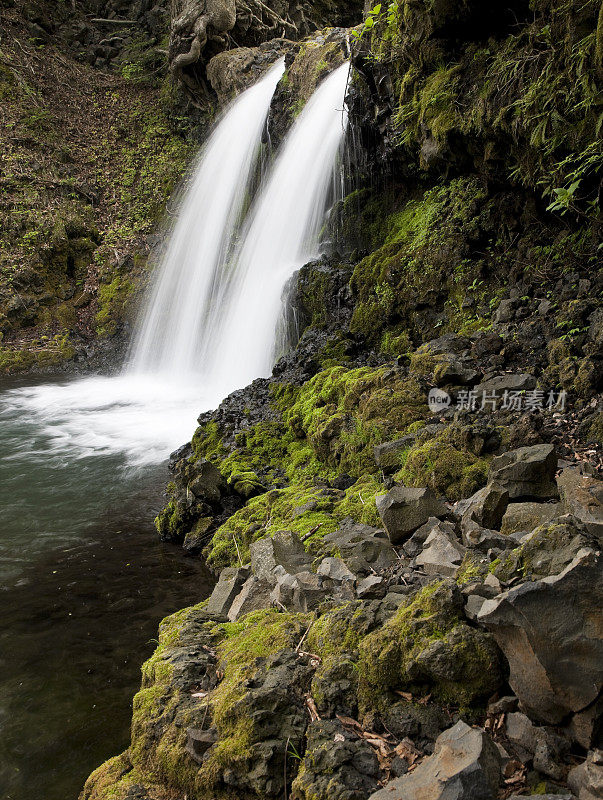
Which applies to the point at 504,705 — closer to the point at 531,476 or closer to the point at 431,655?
the point at 431,655

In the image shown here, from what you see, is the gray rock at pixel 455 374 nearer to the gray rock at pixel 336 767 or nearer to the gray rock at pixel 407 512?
the gray rock at pixel 407 512

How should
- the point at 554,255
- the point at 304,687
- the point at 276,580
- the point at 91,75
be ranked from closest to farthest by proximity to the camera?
the point at 304,687 → the point at 276,580 → the point at 554,255 → the point at 91,75

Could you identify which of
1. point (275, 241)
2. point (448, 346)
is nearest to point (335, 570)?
point (448, 346)

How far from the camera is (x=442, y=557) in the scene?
2.69m

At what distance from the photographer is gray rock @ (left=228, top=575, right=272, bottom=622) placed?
10.8ft

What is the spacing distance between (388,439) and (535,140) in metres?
3.26

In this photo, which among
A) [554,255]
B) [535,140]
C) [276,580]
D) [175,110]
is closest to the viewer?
[276,580]

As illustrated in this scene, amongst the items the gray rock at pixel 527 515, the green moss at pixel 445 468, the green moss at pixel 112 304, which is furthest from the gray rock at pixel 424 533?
the green moss at pixel 112 304

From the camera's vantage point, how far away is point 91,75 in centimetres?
2062

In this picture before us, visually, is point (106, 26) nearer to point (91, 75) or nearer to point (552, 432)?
point (91, 75)

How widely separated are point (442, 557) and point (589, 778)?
4.06ft

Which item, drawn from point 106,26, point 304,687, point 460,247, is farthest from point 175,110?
point 304,687

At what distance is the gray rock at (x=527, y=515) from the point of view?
2.75 m

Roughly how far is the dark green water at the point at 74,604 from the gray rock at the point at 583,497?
2905 mm
